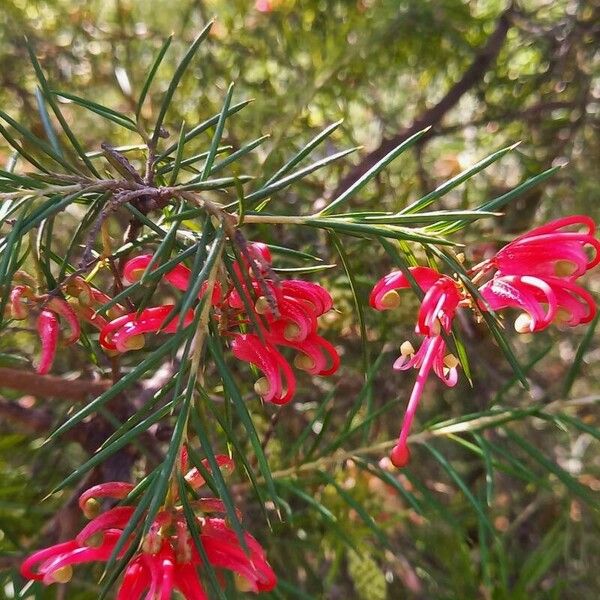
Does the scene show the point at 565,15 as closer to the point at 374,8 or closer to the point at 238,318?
the point at 374,8

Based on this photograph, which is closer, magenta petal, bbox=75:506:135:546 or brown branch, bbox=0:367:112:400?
magenta petal, bbox=75:506:135:546

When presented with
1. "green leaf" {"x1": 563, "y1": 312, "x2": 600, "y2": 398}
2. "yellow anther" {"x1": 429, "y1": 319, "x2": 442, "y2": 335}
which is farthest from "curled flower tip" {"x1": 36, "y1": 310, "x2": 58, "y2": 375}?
"green leaf" {"x1": 563, "y1": 312, "x2": 600, "y2": 398}

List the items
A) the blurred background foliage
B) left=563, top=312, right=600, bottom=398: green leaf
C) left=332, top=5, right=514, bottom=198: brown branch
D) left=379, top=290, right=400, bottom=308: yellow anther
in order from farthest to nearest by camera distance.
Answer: left=332, top=5, right=514, bottom=198: brown branch, the blurred background foliage, left=563, top=312, right=600, bottom=398: green leaf, left=379, top=290, right=400, bottom=308: yellow anther

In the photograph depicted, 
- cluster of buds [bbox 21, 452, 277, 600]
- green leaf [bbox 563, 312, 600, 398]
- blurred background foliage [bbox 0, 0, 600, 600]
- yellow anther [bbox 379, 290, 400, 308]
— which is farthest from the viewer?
blurred background foliage [bbox 0, 0, 600, 600]

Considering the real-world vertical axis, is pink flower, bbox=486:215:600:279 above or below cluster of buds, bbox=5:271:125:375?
below

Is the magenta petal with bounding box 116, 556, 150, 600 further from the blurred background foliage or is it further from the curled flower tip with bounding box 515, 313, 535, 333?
the blurred background foliage

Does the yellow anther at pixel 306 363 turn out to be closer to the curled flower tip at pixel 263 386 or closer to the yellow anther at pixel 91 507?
the curled flower tip at pixel 263 386

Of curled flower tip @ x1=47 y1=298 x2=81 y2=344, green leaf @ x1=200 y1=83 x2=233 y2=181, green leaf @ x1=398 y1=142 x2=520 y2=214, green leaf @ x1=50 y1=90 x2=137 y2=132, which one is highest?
green leaf @ x1=50 y1=90 x2=137 y2=132

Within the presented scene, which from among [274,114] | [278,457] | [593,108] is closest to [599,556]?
[278,457]
